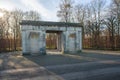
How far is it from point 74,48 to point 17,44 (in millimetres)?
16276

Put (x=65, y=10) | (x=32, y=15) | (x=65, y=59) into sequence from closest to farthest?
(x=65, y=59) < (x=65, y=10) < (x=32, y=15)

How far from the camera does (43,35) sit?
24438 millimetres

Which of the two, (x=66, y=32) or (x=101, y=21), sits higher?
(x=101, y=21)

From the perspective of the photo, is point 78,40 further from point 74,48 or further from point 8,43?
point 8,43

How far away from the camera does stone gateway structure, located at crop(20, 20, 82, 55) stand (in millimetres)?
23484

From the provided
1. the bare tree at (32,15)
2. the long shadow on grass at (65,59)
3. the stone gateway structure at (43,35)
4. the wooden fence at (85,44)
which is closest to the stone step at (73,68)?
the long shadow on grass at (65,59)

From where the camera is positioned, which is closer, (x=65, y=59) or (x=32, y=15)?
(x=65, y=59)

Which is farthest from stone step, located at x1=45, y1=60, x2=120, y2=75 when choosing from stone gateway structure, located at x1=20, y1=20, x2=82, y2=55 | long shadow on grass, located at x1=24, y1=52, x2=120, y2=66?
stone gateway structure, located at x1=20, y1=20, x2=82, y2=55

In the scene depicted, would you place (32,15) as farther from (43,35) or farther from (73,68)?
(73,68)

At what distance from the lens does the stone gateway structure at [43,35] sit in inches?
925

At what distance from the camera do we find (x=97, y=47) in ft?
126

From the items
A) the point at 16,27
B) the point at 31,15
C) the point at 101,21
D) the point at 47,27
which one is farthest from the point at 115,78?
the point at 31,15

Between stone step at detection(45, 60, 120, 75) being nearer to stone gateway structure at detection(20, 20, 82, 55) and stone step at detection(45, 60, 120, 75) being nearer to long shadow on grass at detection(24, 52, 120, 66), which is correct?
long shadow on grass at detection(24, 52, 120, 66)

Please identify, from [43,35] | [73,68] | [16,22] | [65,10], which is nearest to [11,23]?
[16,22]
